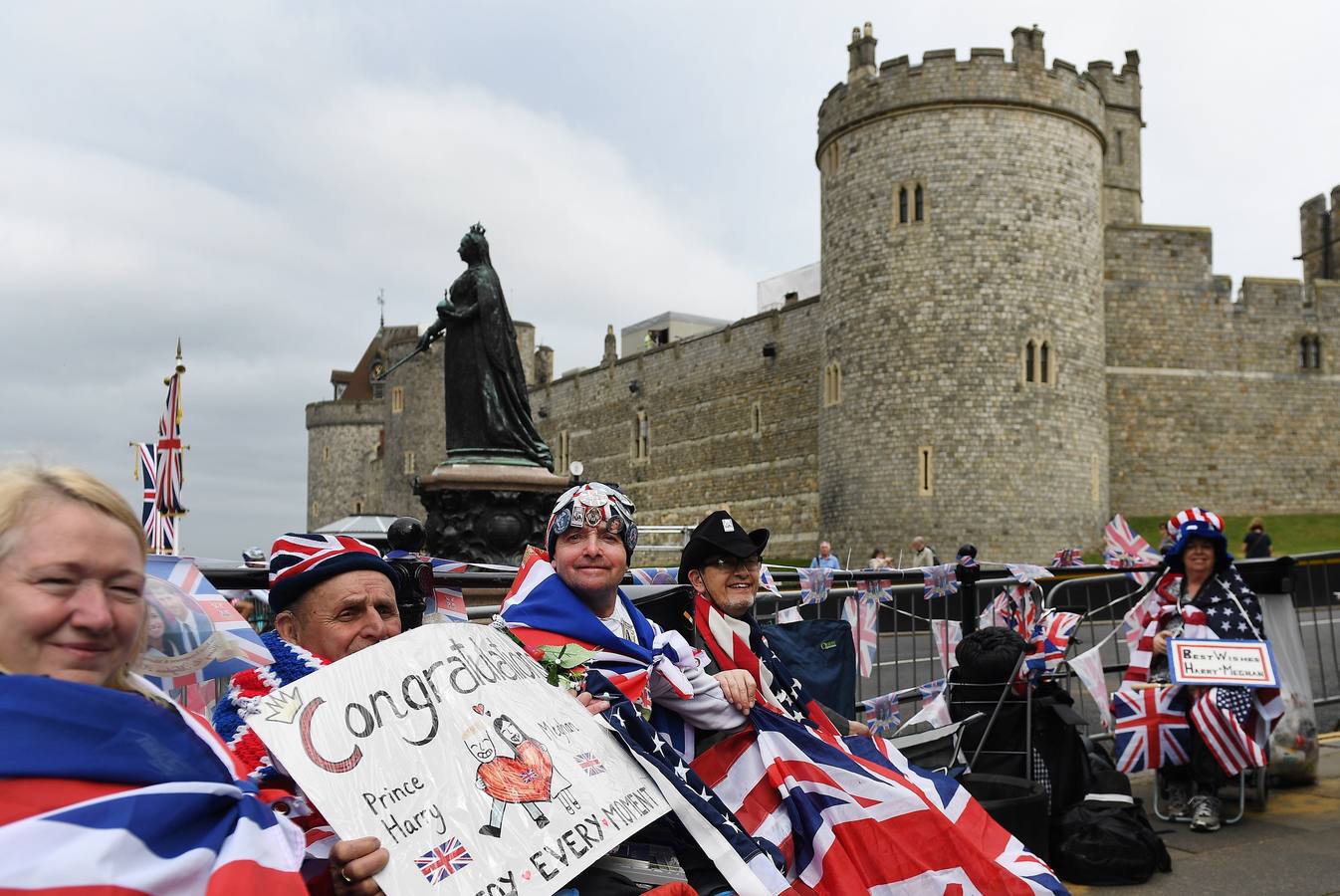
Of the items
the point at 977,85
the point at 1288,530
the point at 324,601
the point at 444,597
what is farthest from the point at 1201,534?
the point at 1288,530

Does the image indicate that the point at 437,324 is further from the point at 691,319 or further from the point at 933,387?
the point at 691,319

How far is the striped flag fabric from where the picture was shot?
150 cm

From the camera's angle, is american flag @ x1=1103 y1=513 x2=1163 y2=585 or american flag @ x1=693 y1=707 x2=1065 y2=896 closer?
american flag @ x1=693 y1=707 x2=1065 y2=896

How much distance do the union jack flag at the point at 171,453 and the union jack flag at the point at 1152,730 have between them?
41.1 feet

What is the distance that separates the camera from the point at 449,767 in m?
2.13

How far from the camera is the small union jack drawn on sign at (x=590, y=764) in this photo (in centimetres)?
242

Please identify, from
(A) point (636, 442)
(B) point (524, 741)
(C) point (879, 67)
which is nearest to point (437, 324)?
(B) point (524, 741)

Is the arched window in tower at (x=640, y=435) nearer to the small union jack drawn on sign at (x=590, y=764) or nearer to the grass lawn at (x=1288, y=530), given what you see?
the grass lawn at (x=1288, y=530)

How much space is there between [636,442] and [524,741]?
40.5 metres

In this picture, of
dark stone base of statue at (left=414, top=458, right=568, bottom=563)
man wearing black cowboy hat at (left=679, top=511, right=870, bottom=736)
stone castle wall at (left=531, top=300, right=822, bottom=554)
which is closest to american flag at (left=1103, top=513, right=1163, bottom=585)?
dark stone base of statue at (left=414, top=458, right=568, bottom=563)

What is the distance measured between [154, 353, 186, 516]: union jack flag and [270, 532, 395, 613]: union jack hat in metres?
13.1

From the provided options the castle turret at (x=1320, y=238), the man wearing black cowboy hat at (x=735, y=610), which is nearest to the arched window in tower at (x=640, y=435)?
the castle turret at (x=1320, y=238)

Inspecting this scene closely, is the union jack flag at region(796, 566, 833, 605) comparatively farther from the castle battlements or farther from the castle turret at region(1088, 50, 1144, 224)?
the castle turret at region(1088, 50, 1144, 224)

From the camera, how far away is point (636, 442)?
42750 mm
